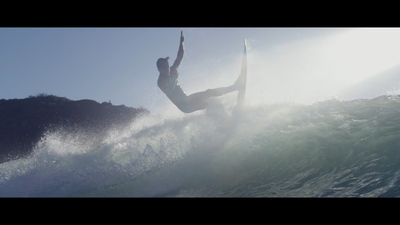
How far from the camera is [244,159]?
7.27m

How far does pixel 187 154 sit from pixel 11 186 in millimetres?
5204

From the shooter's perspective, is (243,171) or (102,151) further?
(102,151)

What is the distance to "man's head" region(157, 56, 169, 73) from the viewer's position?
31.2 feet

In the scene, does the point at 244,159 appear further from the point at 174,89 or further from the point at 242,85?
the point at 242,85

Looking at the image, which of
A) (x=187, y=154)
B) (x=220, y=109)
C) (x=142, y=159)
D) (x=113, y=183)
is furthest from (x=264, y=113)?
(x=113, y=183)

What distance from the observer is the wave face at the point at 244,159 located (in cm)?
516

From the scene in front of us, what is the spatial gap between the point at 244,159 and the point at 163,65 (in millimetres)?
4307

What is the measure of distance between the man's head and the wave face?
218 cm

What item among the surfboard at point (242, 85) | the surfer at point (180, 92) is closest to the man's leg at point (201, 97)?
the surfer at point (180, 92)

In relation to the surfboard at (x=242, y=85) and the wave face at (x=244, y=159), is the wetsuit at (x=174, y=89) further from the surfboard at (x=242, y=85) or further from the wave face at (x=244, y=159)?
the surfboard at (x=242, y=85)

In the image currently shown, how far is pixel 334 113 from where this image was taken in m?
9.45

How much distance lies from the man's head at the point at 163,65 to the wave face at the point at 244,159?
7.14 feet

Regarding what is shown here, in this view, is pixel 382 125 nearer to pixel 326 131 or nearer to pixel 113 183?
pixel 326 131

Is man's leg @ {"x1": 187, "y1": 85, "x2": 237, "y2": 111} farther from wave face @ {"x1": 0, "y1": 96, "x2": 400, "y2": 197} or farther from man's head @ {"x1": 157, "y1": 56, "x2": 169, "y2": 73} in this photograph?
man's head @ {"x1": 157, "y1": 56, "x2": 169, "y2": 73}
